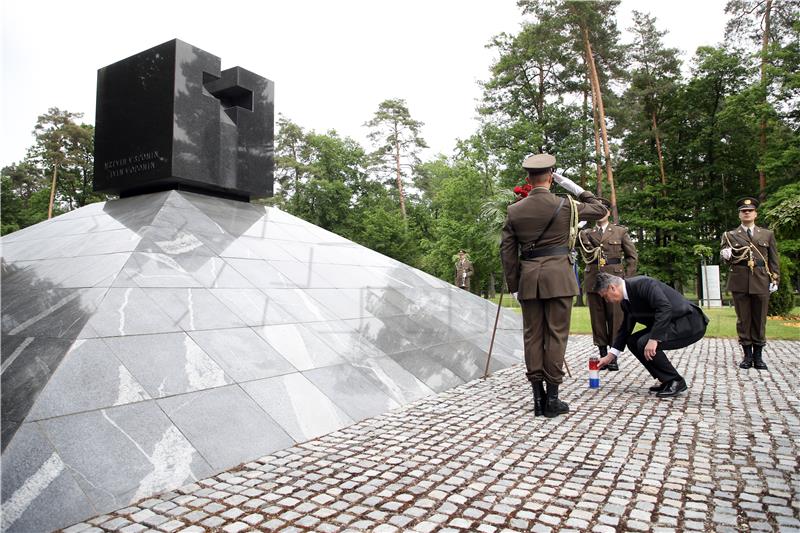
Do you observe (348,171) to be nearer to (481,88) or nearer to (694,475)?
(481,88)

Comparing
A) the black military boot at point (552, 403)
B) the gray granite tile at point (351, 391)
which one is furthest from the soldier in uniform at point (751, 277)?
the gray granite tile at point (351, 391)

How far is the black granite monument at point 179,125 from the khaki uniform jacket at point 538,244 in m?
5.80

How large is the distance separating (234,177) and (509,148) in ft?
70.1

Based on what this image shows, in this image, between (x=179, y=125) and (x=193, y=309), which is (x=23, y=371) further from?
(x=179, y=125)

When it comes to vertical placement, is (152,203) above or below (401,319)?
above

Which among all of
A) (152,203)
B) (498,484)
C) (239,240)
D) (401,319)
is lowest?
(498,484)

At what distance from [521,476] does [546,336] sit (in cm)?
173

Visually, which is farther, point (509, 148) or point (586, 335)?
point (509, 148)

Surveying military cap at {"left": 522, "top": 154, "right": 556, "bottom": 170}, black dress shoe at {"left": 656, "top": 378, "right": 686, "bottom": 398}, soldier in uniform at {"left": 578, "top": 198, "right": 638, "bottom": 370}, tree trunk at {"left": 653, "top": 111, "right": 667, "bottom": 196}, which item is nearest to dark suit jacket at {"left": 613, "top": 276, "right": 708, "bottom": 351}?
black dress shoe at {"left": 656, "top": 378, "right": 686, "bottom": 398}

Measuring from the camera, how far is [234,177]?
9.04 metres

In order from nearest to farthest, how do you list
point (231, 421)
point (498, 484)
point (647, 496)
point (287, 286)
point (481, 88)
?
point (647, 496)
point (498, 484)
point (231, 421)
point (287, 286)
point (481, 88)

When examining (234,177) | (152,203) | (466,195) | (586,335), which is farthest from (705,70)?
(152,203)

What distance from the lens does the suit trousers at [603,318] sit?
264 inches

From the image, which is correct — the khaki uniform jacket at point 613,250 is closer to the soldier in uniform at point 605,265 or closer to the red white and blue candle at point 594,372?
the soldier in uniform at point 605,265
